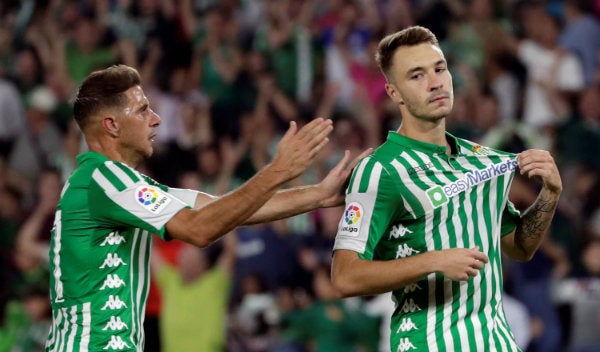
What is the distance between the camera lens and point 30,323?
8.77 metres

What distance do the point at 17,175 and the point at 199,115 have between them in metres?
1.86

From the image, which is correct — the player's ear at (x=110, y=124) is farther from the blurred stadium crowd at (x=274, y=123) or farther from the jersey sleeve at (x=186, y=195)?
the blurred stadium crowd at (x=274, y=123)

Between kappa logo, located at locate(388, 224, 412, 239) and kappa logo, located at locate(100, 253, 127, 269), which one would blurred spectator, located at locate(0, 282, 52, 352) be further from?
kappa logo, located at locate(388, 224, 412, 239)

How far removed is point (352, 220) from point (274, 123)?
20.8 ft

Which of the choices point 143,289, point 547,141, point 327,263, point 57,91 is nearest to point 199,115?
point 57,91

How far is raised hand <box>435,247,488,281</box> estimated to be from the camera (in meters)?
4.35

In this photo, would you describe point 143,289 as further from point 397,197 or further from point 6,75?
point 6,75

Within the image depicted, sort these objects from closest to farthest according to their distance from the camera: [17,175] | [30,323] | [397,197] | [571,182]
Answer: [397,197] < [30,323] < [571,182] < [17,175]

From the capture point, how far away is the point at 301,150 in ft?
14.6

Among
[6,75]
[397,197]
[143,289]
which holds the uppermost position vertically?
[6,75]

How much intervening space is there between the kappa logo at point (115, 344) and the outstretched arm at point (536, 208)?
5.98ft

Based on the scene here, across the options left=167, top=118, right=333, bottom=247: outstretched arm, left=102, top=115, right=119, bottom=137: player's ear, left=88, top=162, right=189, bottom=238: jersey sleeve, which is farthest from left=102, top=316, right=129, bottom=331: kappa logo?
left=102, top=115, right=119, bottom=137: player's ear

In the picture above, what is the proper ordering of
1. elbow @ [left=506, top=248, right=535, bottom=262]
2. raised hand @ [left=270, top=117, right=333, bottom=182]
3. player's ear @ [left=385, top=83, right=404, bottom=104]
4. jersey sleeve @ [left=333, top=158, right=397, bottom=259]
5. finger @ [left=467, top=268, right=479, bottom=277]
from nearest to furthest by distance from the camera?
finger @ [left=467, top=268, right=479, bottom=277] → raised hand @ [left=270, top=117, right=333, bottom=182] → jersey sleeve @ [left=333, top=158, right=397, bottom=259] → player's ear @ [left=385, top=83, right=404, bottom=104] → elbow @ [left=506, top=248, right=535, bottom=262]

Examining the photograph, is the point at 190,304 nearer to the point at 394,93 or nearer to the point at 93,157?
the point at 93,157
